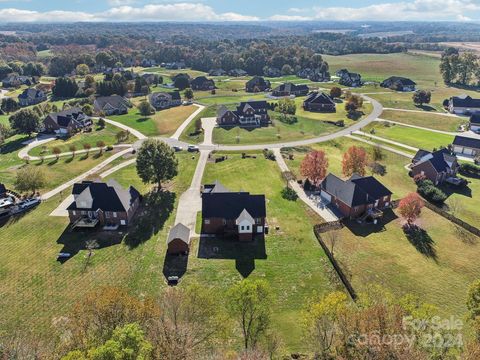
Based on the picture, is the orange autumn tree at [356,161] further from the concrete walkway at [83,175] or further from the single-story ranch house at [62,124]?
the single-story ranch house at [62,124]

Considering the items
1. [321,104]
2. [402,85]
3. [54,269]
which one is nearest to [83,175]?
[54,269]

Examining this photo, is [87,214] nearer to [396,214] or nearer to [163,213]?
[163,213]

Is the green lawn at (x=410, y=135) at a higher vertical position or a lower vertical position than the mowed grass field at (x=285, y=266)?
lower

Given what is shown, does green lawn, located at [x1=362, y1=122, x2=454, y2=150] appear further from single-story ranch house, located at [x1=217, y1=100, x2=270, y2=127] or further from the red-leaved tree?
the red-leaved tree

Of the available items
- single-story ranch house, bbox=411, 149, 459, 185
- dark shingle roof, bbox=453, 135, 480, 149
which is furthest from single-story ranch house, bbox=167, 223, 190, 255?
dark shingle roof, bbox=453, 135, 480, 149

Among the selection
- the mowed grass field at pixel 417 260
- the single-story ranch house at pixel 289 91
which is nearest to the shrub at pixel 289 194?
the mowed grass field at pixel 417 260

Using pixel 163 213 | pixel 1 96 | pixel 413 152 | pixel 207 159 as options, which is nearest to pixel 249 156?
pixel 207 159

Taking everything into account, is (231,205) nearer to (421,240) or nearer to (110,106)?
(421,240)
